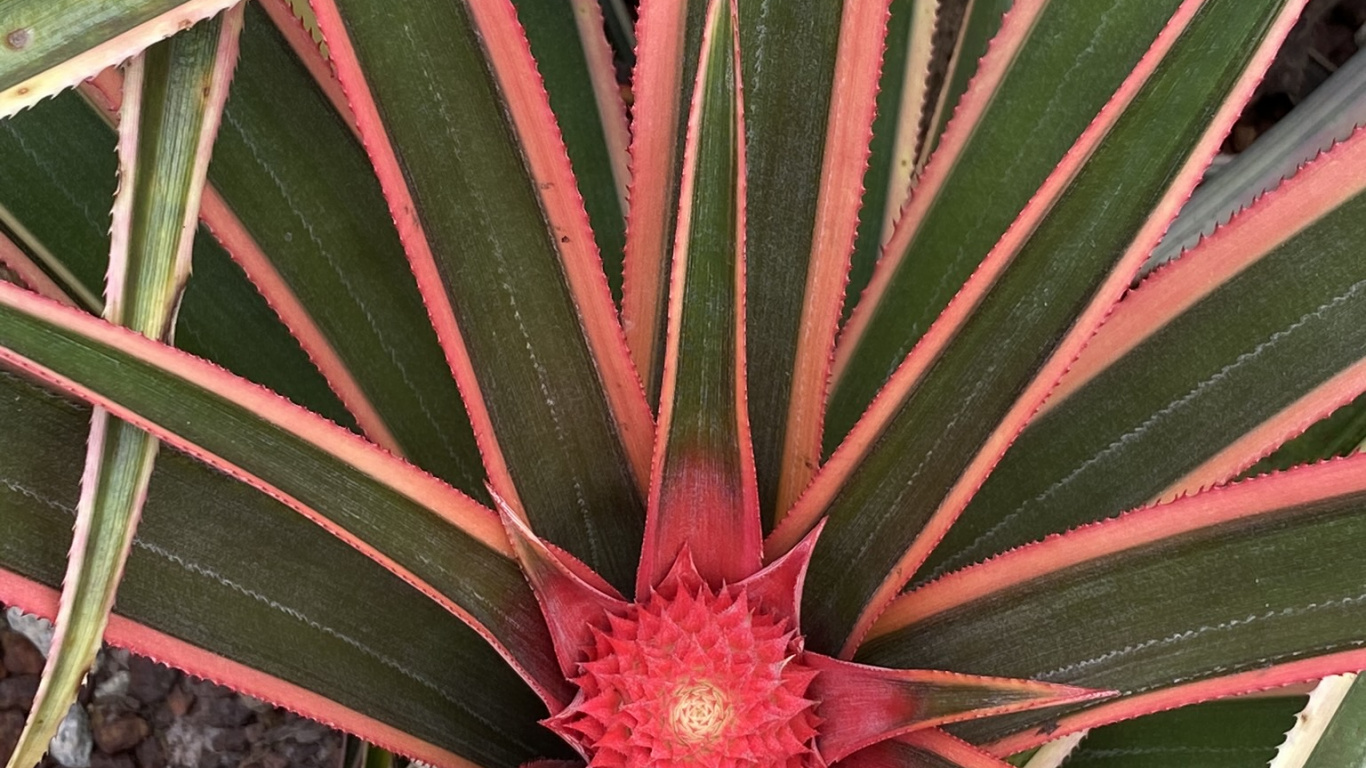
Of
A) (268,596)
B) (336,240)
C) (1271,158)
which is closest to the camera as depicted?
(268,596)

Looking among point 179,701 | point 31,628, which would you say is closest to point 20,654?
point 31,628

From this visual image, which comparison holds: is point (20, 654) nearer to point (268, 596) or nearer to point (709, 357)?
point (268, 596)

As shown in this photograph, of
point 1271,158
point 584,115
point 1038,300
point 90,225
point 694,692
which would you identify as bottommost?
point 694,692

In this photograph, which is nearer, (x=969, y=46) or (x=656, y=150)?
(x=656, y=150)

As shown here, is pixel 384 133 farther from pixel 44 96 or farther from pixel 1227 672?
pixel 1227 672

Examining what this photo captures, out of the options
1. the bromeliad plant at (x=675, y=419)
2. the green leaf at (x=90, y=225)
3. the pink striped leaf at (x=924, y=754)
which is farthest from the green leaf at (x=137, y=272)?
the pink striped leaf at (x=924, y=754)

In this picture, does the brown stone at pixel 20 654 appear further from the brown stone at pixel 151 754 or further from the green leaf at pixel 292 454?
the green leaf at pixel 292 454

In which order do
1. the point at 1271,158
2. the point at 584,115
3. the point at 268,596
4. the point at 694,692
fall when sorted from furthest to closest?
the point at 1271,158 → the point at 584,115 → the point at 268,596 → the point at 694,692
